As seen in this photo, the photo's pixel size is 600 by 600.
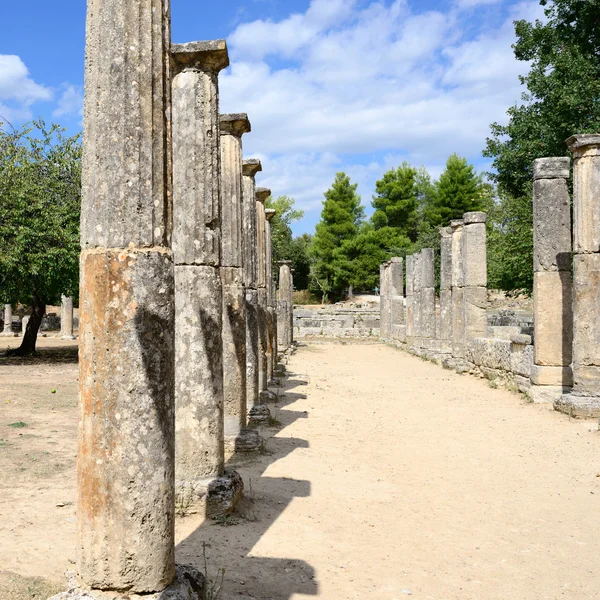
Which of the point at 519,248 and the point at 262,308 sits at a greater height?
the point at 519,248

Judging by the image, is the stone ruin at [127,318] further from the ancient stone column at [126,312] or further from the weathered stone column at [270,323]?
the weathered stone column at [270,323]

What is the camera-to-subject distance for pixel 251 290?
1059 centimetres

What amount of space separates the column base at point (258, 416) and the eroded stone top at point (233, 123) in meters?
4.09

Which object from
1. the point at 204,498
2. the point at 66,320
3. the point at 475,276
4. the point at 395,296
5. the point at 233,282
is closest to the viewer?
the point at 204,498

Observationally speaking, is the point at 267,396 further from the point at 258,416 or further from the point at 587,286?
the point at 587,286

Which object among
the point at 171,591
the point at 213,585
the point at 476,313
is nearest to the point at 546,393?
the point at 476,313

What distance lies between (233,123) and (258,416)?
427 centimetres

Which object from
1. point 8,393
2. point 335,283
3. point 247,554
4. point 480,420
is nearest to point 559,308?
point 480,420

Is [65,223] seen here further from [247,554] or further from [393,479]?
[247,554]

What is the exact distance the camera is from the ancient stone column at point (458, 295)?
18922 millimetres

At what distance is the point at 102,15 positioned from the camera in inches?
140

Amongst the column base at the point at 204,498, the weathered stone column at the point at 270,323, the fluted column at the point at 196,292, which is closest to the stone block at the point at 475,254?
the weathered stone column at the point at 270,323

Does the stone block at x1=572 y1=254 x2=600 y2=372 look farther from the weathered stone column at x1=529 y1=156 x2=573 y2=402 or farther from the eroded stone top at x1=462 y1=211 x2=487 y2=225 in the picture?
the eroded stone top at x1=462 y1=211 x2=487 y2=225

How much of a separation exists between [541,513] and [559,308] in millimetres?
7153
